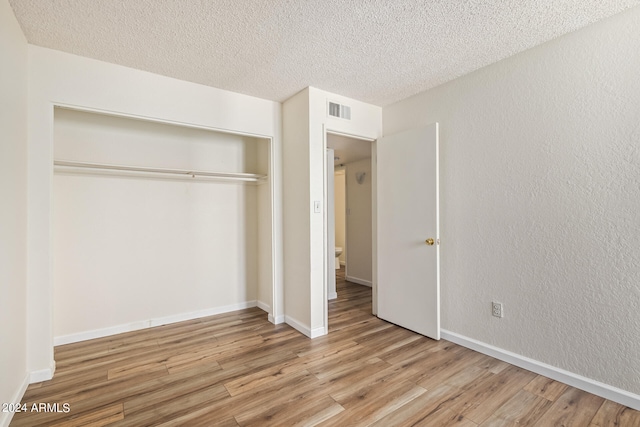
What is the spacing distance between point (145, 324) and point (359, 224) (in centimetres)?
340

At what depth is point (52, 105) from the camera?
2.28 meters

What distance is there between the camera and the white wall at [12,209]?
1696mm

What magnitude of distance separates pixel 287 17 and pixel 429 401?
8.51 feet

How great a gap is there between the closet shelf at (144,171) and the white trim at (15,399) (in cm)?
162

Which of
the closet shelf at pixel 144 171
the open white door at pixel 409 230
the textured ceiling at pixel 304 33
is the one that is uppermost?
the textured ceiling at pixel 304 33

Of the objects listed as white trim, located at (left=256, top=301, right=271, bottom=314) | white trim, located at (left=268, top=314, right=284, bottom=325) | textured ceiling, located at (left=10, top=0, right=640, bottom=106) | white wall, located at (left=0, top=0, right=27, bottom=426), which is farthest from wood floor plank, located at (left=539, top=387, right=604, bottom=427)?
white wall, located at (left=0, top=0, right=27, bottom=426)

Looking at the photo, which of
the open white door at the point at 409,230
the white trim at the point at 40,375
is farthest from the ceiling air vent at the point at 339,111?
the white trim at the point at 40,375

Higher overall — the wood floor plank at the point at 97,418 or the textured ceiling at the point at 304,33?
the textured ceiling at the point at 304,33

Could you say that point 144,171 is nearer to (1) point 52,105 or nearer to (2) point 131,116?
(2) point 131,116

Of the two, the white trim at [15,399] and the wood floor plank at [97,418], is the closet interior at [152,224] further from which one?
the wood floor plank at [97,418]

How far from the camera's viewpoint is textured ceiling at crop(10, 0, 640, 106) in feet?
5.98

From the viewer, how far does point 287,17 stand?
1913 mm

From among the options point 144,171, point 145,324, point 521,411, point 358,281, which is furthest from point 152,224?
point 521,411

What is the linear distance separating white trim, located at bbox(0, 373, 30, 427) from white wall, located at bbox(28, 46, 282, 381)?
3.5 inches
